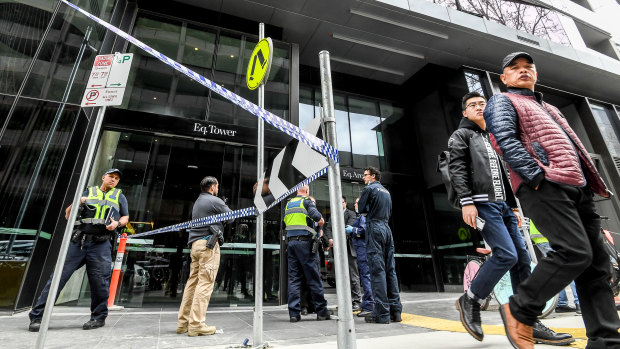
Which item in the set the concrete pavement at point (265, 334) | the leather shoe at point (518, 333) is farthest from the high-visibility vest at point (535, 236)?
the leather shoe at point (518, 333)

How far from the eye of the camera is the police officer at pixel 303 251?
4117mm

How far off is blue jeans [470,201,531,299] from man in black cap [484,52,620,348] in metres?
0.41

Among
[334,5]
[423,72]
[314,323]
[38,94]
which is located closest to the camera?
[314,323]

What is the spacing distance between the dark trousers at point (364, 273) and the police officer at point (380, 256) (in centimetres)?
74

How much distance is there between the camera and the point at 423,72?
10688 mm

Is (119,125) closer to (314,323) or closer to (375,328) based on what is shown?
(314,323)

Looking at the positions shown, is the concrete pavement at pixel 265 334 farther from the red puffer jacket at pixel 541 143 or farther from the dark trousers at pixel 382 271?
the red puffer jacket at pixel 541 143

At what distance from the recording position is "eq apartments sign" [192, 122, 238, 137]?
6.74 meters

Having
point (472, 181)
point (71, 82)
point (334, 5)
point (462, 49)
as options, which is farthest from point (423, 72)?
point (71, 82)

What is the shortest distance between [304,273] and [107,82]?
3356mm

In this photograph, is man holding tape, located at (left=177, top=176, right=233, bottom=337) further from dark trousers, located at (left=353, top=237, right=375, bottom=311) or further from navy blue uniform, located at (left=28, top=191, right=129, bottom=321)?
dark trousers, located at (left=353, top=237, right=375, bottom=311)

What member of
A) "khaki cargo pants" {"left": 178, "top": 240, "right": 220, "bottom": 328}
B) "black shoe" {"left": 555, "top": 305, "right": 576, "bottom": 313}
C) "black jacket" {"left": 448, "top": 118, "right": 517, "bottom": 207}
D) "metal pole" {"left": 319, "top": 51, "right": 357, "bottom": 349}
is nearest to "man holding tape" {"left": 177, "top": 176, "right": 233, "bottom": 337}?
"khaki cargo pants" {"left": 178, "top": 240, "right": 220, "bottom": 328}

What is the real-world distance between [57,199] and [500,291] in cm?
748

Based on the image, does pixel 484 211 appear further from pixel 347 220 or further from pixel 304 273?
pixel 347 220
